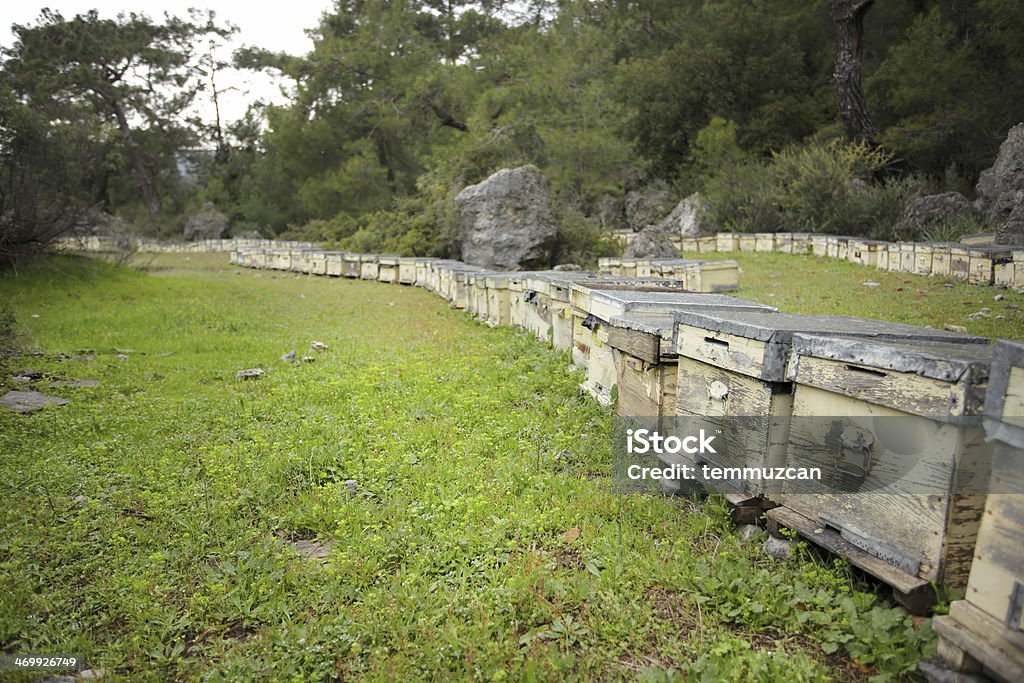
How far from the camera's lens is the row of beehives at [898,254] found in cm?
1025

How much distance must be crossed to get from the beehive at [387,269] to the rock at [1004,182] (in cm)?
1485

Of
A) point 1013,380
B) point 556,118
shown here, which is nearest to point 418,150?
point 556,118

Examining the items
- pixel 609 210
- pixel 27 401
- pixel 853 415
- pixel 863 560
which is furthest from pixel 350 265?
pixel 863 560

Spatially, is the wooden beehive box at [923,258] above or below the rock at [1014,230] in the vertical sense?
below

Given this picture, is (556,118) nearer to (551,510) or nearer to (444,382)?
(444,382)

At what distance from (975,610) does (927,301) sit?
8813 millimetres

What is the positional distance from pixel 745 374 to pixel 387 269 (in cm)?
1562

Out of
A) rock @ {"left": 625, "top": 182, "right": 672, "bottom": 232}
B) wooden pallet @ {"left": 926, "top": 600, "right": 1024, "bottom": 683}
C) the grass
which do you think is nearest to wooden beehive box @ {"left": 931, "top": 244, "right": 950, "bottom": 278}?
the grass

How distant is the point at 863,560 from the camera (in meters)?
2.71

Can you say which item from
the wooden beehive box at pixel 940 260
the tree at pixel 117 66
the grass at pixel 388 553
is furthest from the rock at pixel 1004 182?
the tree at pixel 117 66

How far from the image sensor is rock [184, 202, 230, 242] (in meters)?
38.2

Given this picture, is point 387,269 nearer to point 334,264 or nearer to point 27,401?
point 334,264

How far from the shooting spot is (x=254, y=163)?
43.9 metres

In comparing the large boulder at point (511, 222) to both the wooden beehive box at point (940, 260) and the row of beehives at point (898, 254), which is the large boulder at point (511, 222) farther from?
the wooden beehive box at point (940, 260)
